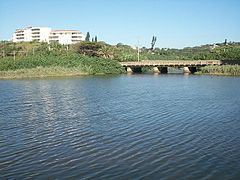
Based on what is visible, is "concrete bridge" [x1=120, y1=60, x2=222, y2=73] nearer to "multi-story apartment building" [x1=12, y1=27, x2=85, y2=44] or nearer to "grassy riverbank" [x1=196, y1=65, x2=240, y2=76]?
"grassy riverbank" [x1=196, y1=65, x2=240, y2=76]

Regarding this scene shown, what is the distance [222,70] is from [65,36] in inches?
4378

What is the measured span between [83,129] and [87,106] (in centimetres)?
953

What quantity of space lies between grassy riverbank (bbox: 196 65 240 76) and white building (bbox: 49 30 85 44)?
336 ft

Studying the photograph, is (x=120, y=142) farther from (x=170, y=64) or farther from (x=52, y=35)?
(x=52, y=35)

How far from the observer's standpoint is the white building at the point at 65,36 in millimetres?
173125

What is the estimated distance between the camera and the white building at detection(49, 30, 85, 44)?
173m

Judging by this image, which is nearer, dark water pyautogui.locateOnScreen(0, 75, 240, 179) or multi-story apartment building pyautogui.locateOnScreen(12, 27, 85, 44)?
dark water pyautogui.locateOnScreen(0, 75, 240, 179)

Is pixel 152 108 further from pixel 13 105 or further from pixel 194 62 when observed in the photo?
pixel 194 62

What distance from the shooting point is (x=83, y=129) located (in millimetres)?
19250

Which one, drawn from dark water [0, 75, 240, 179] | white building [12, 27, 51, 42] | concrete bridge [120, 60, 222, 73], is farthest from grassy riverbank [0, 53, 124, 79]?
white building [12, 27, 51, 42]

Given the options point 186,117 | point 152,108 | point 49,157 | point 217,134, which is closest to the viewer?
point 49,157

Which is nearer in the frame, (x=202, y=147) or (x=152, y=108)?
(x=202, y=147)

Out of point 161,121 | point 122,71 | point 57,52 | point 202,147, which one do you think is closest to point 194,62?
point 122,71

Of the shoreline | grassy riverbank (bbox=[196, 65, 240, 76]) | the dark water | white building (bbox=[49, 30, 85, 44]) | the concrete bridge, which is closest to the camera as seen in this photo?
the dark water
